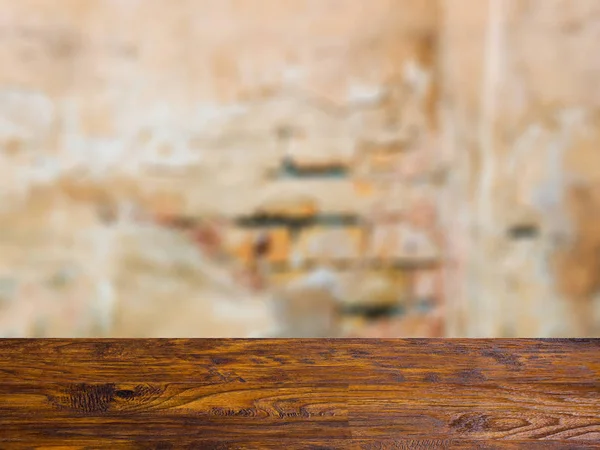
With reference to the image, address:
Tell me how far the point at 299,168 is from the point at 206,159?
250 mm

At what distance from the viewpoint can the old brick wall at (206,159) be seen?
171 centimetres

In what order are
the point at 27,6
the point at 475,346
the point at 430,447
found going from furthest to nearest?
the point at 27,6
the point at 475,346
the point at 430,447

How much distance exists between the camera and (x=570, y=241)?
5.83ft

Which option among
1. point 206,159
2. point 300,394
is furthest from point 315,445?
point 206,159

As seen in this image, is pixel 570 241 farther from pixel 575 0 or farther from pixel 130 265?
pixel 130 265

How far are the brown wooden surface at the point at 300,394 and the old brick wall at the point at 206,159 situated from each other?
359 mm

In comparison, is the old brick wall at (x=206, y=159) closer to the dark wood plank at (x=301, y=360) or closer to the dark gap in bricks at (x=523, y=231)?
the dark gap in bricks at (x=523, y=231)

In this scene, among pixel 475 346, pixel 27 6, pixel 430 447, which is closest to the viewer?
pixel 430 447

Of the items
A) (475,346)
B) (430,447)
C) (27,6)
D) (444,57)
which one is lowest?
(430,447)

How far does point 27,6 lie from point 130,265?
0.73 m

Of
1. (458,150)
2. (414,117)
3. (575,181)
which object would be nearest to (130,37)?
(414,117)

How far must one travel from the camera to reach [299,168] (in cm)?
177

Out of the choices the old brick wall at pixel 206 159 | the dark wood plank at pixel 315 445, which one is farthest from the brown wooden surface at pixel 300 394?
the old brick wall at pixel 206 159

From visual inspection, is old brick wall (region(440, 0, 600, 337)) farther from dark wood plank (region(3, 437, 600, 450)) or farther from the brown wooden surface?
dark wood plank (region(3, 437, 600, 450))
